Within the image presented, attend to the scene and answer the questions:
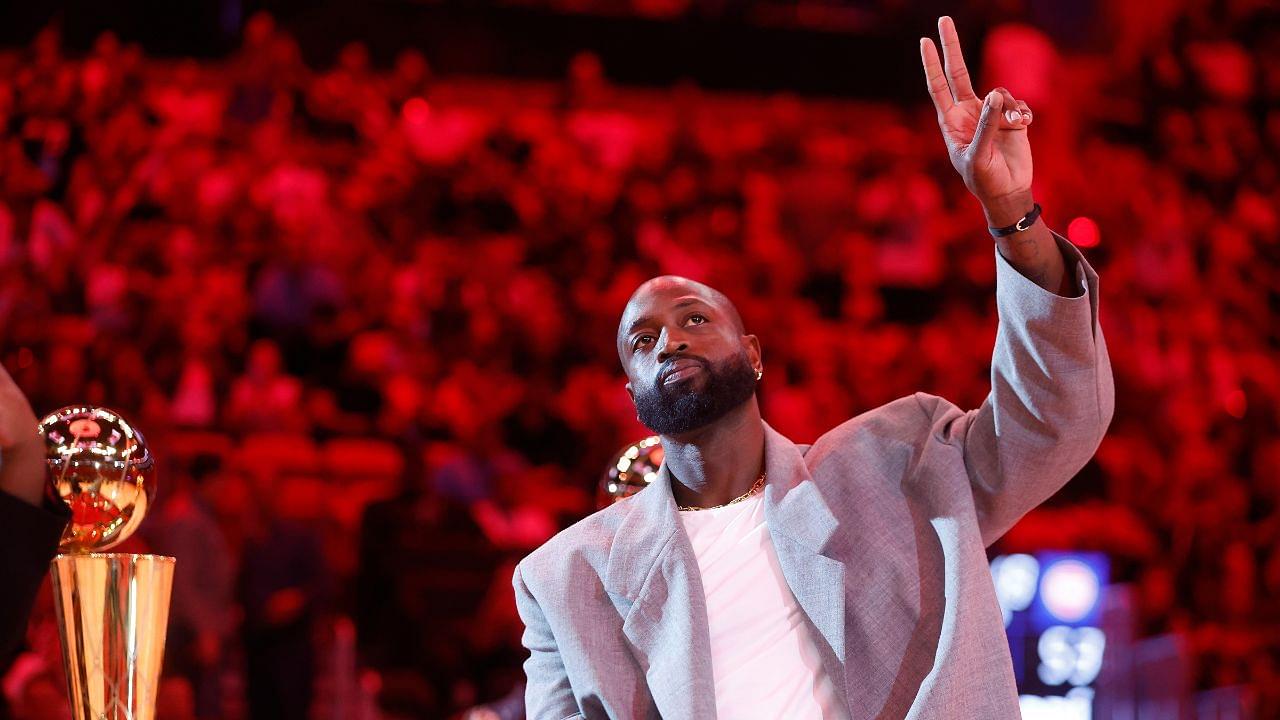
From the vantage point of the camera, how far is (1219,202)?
889cm

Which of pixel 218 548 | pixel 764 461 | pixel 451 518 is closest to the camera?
pixel 764 461

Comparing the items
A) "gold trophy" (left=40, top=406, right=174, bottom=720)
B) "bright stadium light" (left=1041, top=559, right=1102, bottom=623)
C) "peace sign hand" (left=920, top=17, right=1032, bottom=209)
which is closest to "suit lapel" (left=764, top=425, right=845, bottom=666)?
"peace sign hand" (left=920, top=17, right=1032, bottom=209)

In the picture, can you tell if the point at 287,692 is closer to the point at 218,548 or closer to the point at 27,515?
the point at 218,548

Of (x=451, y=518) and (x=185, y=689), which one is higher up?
(x=451, y=518)

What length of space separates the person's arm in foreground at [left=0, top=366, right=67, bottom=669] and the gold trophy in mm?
446

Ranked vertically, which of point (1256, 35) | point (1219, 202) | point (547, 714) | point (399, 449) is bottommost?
point (547, 714)

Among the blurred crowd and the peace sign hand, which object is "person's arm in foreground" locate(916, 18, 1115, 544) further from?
the blurred crowd

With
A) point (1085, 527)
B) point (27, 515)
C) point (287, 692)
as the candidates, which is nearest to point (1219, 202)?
point (1085, 527)

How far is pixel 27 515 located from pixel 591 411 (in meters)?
5.29

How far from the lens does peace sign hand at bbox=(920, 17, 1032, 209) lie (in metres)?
1.81

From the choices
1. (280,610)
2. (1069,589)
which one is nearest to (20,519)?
(280,610)

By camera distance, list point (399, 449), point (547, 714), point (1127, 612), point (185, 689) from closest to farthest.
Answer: point (547, 714)
point (185, 689)
point (1127, 612)
point (399, 449)

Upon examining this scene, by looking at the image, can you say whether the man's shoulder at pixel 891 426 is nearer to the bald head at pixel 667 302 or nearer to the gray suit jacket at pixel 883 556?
the gray suit jacket at pixel 883 556

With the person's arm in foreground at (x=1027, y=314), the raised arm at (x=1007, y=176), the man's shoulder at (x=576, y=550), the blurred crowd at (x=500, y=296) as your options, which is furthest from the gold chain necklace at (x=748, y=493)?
the blurred crowd at (x=500, y=296)
